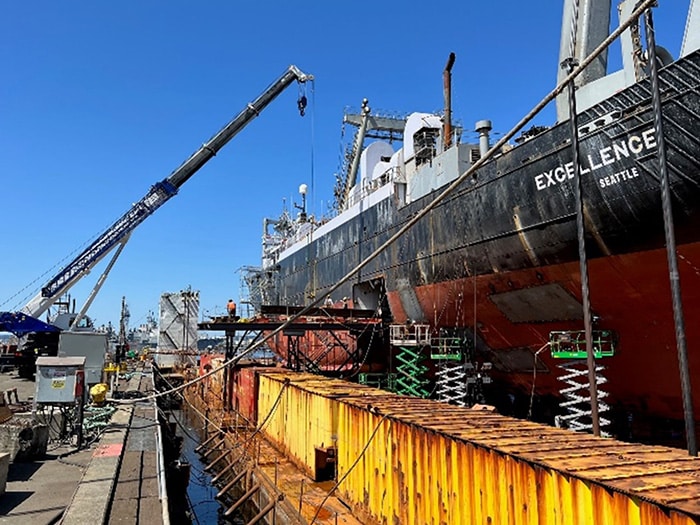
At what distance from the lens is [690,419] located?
230 inches

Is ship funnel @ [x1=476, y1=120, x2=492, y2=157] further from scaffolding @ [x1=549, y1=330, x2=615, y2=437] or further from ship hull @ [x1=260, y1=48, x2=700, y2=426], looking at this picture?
scaffolding @ [x1=549, y1=330, x2=615, y2=437]

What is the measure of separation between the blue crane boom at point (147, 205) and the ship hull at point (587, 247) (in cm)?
1560

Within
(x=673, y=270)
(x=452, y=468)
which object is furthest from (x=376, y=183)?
(x=452, y=468)

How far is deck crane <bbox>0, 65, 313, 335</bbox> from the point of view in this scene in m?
27.1

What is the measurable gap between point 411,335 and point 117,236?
18.3 m

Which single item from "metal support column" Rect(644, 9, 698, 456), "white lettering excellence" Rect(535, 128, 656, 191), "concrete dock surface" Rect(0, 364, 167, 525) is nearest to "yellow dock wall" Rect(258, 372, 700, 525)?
"metal support column" Rect(644, 9, 698, 456)

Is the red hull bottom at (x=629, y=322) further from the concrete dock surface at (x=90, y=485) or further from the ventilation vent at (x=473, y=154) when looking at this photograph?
the concrete dock surface at (x=90, y=485)

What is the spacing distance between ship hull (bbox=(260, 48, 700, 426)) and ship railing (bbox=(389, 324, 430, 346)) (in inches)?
24.5

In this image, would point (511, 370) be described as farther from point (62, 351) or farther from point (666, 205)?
point (62, 351)

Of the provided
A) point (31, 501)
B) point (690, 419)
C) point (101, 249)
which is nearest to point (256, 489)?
point (31, 501)

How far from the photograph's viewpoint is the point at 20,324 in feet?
83.2

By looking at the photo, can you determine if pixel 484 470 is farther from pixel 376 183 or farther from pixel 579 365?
pixel 376 183

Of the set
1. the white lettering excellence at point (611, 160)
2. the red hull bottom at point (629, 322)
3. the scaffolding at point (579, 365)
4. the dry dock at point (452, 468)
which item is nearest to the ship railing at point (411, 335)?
the red hull bottom at point (629, 322)

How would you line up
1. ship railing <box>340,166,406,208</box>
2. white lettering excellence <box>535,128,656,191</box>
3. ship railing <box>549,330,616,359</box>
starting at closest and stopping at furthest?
white lettering excellence <box>535,128,656,191</box>, ship railing <box>549,330,616,359</box>, ship railing <box>340,166,406,208</box>
